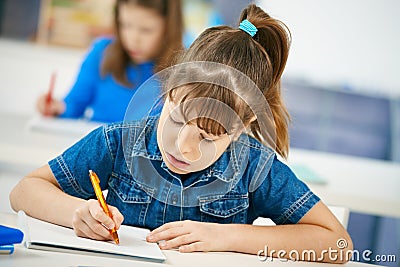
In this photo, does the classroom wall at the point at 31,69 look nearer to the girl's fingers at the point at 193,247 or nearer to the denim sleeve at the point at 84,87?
the denim sleeve at the point at 84,87

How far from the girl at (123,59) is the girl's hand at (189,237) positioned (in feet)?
4.23

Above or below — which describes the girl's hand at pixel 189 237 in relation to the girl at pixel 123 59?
below

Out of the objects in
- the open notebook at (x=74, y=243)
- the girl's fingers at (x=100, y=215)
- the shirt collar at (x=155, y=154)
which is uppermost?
the shirt collar at (x=155, y=154)

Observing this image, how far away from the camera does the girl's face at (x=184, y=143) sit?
1.14 metres

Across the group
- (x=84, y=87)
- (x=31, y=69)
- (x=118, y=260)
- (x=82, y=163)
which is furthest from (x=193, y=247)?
(x=31, y=69)

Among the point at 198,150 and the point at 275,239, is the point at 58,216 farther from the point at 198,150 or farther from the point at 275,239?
the point at 275,239

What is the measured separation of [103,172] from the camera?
131 cm

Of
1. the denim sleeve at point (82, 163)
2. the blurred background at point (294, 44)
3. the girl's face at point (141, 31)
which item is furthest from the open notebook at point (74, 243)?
the blurred background at point (294, 44)

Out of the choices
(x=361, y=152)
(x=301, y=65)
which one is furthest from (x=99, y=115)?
(x=361, y=152)

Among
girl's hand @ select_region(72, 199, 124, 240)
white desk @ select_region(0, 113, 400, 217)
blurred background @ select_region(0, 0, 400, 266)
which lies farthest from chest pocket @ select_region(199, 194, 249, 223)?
blurred background @ select_region(0, 0, 400, 266)

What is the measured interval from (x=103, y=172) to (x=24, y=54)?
7.85ft

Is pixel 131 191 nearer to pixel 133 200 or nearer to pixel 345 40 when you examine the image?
pixel 133 200

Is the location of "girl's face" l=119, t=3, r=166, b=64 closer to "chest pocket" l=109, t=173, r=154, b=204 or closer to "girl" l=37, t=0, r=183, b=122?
"girl" l=37, t=0, r=183, b=122

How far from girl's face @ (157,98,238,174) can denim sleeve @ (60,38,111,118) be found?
1.52 metres
